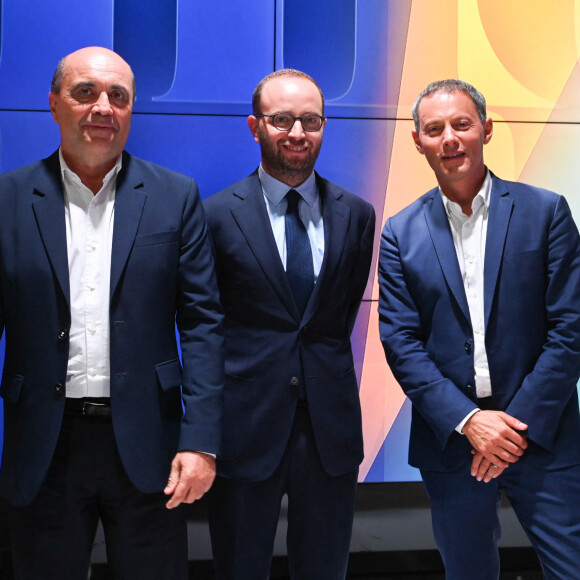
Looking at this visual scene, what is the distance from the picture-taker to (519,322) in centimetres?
199

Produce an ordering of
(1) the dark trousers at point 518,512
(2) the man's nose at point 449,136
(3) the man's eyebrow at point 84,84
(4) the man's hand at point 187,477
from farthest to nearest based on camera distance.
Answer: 1. (2) the man's nose at point 449,136
2. (1) the dark trousers at point 518,512
3. (3) the man's eyebrow at point 84,84
4. (4) the man's hand at point 187,477

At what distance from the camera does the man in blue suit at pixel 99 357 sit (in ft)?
5.60

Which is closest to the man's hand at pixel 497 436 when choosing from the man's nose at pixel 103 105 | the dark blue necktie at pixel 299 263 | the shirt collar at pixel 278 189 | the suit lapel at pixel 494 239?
the suit lapel at pixel 494 239

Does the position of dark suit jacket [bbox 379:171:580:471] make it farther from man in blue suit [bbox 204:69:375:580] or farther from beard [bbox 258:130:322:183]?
beard [bbox 258:130:322:183]

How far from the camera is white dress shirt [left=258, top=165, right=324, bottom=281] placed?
2.08 metres

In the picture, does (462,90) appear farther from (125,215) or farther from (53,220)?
(53,220)

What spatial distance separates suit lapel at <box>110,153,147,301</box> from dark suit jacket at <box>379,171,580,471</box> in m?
0.83

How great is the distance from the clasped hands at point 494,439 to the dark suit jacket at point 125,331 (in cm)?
74

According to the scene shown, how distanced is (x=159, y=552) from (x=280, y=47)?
2.21m

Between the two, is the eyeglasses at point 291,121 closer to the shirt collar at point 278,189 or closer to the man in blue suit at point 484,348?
the shirt collar at point 278,189

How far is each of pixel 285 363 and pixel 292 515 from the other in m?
0.48

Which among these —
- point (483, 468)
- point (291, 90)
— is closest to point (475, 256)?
point (483, 468)

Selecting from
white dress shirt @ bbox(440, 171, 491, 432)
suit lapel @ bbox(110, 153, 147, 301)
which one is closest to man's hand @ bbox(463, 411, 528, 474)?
white dress shirt @ bbox(440, 171, 491, 432)

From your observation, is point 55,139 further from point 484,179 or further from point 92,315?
point 484,179
